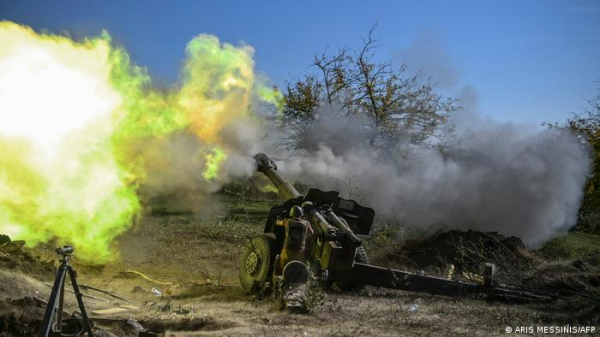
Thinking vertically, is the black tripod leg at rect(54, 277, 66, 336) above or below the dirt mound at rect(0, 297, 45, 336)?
above

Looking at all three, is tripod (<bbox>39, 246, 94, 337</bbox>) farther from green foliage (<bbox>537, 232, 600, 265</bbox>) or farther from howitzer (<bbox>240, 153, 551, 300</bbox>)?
green foliage (<bbox>537, 232, 600, 265</bbox>)

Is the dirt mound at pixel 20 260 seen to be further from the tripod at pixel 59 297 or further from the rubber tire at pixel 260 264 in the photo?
the tripod at pixel 59 297

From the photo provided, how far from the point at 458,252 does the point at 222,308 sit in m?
6.20

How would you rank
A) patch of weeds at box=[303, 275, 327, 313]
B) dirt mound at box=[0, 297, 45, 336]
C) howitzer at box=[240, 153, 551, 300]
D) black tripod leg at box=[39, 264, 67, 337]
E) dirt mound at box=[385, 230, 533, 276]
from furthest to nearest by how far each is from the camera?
dirt mound at box=[385, 230, 533, 276]
howitzer at box=[240, 153, 551, 300]
patch of weeds at box=[303, 275, 327, 313]
dirt mound at box=[0, 297, 45, 336]
black tripod leg at box=[39, 264, 67, 337]

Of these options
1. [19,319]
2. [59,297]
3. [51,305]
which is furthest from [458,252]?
[51,305]

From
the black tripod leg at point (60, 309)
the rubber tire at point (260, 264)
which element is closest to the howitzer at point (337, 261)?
the rubber tire at point (260, 264)

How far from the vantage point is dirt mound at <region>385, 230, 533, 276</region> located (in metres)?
12.4

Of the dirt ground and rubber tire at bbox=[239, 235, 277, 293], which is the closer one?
the dirt ground

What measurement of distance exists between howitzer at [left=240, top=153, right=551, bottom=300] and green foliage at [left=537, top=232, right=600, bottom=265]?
545cm

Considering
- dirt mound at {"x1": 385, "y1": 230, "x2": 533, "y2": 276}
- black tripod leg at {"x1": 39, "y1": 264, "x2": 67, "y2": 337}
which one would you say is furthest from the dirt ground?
dirt mound at {"x1": 385, "y1": 230, "x2": 533, "y2": 276}

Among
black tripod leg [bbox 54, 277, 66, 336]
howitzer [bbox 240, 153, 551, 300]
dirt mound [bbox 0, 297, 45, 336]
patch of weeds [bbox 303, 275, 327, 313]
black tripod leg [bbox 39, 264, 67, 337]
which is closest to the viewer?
black tripod leg [bbox 39, 264, 67, 337]

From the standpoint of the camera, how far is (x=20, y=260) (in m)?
9.80

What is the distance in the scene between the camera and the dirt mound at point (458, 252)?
1241 centimetres

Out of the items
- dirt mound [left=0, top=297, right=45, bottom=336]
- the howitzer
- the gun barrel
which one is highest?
the gun barrel
